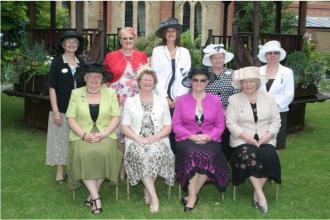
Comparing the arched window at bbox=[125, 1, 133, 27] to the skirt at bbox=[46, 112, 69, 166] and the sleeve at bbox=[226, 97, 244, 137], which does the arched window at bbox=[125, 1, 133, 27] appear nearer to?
the skirt at bbox=[46, 112, 69, 166]

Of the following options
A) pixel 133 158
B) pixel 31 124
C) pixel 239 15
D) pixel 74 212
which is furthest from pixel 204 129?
pixel 239 15

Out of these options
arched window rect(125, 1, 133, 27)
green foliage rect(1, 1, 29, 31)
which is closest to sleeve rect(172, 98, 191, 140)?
green foliage rect(1, 1, 29, 31)

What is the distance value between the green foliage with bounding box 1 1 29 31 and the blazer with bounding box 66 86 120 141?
5973 millimetres

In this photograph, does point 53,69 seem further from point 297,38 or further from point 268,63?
point 297,38

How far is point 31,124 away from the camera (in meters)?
9.41

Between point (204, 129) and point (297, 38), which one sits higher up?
point (297, 38)

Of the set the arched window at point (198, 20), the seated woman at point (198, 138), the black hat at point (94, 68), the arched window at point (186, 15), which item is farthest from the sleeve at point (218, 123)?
the arched window at point (198, 20)

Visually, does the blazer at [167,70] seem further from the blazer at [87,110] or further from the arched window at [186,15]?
the arched window at [186,15]

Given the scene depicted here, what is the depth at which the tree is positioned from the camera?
25578 mm

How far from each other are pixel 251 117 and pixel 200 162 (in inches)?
28.6

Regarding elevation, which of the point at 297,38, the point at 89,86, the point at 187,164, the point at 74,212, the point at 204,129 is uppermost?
the point at 297,38

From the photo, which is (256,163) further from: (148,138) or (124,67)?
(124,67)

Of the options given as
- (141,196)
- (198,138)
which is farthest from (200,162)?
(141,196)

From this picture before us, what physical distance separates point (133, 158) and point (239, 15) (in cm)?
2350
